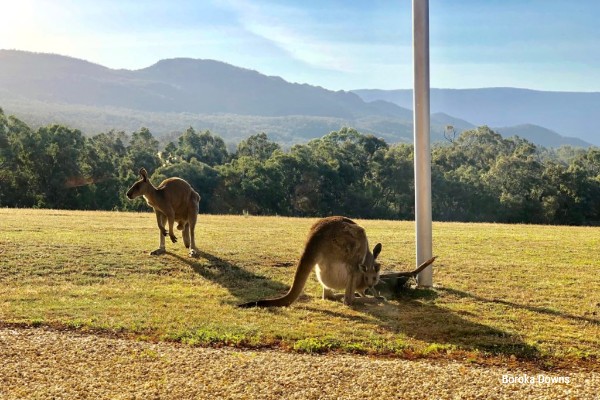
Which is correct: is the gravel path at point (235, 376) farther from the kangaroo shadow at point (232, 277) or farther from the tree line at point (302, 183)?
the tree line at point (302, 183)

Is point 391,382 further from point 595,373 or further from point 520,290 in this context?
point 520,290

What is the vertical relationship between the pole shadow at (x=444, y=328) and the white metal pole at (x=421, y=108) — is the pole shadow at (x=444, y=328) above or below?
below

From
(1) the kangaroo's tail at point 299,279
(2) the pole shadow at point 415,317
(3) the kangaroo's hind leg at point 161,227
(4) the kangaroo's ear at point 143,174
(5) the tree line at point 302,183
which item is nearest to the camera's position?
(2) the pole shadow at point 415,317

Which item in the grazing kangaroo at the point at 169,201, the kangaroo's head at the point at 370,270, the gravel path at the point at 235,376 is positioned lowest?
the gravel path at the point at 235,376

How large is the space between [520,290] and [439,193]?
Answer: 138 feet

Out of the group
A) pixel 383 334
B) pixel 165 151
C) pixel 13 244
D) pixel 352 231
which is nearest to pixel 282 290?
pixel 352 231

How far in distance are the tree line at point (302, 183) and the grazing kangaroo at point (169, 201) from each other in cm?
3021

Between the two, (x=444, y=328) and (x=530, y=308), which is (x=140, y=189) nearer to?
(x=444, y=328)

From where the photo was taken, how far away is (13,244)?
12656 mm

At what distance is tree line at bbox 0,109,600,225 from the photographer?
45844 millimetres

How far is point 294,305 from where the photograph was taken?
886 centimetres

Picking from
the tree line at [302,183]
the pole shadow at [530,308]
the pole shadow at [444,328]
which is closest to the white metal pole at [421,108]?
the pole shadow at [530,308]

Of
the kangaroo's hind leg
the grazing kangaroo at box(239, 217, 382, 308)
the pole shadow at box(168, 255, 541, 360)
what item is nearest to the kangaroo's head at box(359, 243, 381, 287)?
the grazing kangaroo at box(239, 217, 382, 308)

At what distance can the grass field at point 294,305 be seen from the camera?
23.7ft
